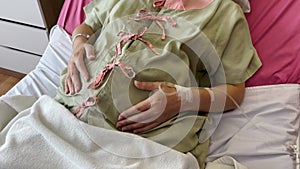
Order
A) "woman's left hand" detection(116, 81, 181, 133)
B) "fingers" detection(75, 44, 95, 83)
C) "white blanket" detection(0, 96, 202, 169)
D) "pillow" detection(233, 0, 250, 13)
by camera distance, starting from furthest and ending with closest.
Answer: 1. "pillow" detection(233, 0, 250, 13)
2. "fingers" detection(75, 44, 95, 83)
3. "woman's left hand" detection(116, 81, 181, 133)
4. "white blanket" detection(0, 96, 202, 169)

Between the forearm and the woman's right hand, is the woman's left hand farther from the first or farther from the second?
the woman's right hand

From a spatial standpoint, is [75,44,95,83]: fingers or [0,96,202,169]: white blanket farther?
[75,44,95,83]: fingers

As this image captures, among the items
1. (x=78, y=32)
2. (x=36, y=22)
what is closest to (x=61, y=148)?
(x=78, y=32)

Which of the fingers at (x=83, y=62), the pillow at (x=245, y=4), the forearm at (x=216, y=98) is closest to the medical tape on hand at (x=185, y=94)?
the forearm at (x=216, y=98)

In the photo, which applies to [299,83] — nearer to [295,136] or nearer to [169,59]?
[295,136]

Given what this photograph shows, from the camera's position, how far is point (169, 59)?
1071mm

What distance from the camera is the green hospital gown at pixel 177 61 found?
1015 millimetres

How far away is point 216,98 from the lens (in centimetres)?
104

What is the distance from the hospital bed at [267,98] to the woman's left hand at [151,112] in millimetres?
158

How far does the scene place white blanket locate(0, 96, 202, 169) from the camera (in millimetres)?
895

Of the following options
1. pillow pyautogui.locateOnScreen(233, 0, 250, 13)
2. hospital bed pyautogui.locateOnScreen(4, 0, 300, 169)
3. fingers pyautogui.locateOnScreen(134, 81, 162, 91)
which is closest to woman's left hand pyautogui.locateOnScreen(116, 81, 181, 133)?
fingers pyautogui.locateOnScreen(134, 81, 162, 91)

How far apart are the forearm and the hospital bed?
5 cm

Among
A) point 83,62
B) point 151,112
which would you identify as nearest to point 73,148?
point 151,112

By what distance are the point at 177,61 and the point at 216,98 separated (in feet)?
0.45
